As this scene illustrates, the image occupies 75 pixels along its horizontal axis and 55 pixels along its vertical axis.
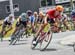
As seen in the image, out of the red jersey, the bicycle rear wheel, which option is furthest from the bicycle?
the red jersey

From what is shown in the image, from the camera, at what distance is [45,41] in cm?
1468

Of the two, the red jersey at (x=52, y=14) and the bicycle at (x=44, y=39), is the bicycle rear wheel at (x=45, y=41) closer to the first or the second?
the bicycle at (x=44, y=39)

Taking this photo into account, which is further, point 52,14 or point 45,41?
point 52,14

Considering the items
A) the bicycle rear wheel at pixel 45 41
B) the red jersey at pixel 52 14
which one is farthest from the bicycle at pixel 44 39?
the red jersey at pixel 52 14

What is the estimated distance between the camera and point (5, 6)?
62.4 m


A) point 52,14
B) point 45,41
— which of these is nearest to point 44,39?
point 45,41

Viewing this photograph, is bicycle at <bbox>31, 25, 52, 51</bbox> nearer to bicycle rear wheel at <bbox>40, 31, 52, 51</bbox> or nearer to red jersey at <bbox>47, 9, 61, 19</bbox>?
bicycle rear wheel at <bbox>40, 31, 52, 51</bbox>

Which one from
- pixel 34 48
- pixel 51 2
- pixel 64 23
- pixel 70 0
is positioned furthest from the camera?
pixel 51 2

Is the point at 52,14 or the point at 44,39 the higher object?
the point at 52,14

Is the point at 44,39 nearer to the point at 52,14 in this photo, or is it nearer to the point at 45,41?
the point at 45,41

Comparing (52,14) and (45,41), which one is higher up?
(52,14)

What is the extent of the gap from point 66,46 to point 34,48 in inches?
54.3

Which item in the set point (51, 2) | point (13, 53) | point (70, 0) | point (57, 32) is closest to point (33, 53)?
point (13, 53)

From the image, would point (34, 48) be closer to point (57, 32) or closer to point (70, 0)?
point (57, 32)
